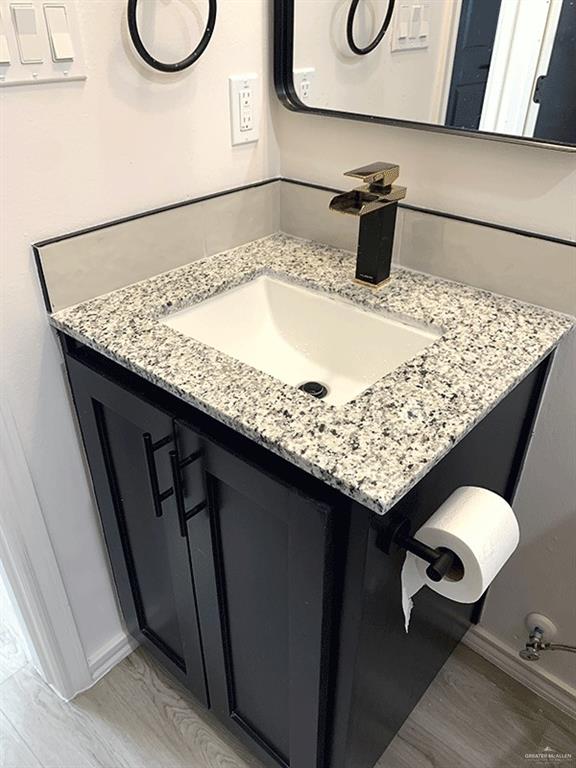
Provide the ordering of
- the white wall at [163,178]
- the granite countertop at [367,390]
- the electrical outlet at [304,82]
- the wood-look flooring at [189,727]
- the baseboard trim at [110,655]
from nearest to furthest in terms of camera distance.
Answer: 1. the granite countertop at [367,390]
2. the white wall at [163,178]
3. the electrical outlet at [304,82]
4. the wood-look flooring at [189,727]
5. the baseboard trim at [110,655]

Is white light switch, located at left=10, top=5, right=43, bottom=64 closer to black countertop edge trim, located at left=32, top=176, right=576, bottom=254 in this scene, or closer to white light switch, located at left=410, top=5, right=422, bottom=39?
Answer: black countertop edge trim, located at left=32, top=176, right=576, bottom=254

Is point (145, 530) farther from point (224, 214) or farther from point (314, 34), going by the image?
point (314, 34)

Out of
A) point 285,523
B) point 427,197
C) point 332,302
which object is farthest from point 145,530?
point 427,197

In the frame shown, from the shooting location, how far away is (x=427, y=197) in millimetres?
1138

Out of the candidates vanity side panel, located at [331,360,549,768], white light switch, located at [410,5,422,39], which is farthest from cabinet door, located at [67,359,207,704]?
white light switch, located at [410,5,422,39]

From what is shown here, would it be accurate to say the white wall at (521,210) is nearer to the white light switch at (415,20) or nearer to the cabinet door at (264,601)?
the white light switch at (415,20)

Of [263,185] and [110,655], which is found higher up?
[263,185]

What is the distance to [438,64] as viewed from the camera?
105 cm

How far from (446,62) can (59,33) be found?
2.01 ft

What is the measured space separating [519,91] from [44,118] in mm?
728

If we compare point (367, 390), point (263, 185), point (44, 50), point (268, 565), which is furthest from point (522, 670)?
point (44, 50)

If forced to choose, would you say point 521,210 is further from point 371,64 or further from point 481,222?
point 371,64

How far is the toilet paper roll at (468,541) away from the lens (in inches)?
31.5

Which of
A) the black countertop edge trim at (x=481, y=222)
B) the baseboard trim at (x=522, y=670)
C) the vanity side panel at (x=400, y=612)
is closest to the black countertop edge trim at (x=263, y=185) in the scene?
the black countertop edge trim at (x=481, y=222)
